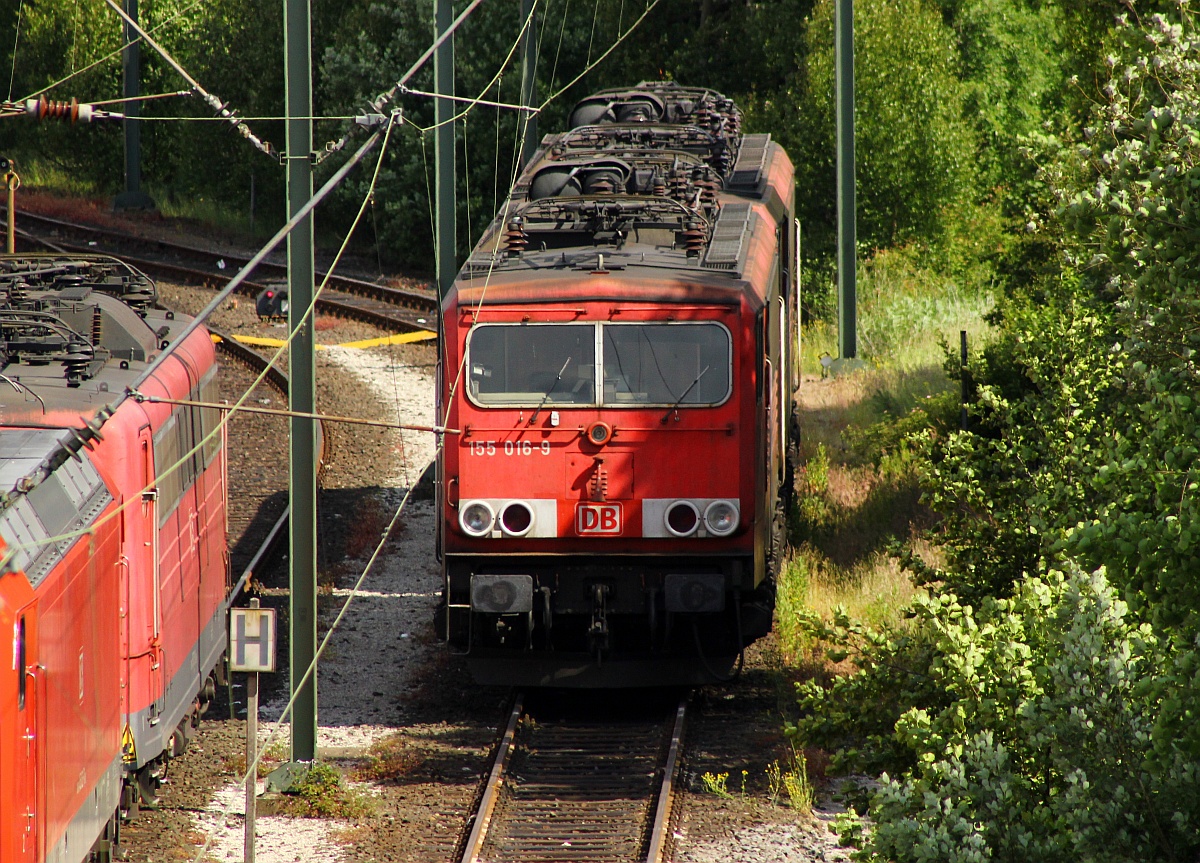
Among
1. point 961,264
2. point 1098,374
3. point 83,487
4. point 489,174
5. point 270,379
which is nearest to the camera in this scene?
point 83,487

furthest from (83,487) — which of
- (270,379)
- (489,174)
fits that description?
(489,174)

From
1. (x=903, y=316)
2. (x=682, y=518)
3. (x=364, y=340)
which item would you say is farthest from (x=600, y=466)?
(x=903, y=316)

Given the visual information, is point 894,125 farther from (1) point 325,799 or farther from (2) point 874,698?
(2) point 874,698

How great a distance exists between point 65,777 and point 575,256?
220 inches

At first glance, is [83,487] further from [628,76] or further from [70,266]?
[628,76]

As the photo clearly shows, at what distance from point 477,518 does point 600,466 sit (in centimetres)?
93

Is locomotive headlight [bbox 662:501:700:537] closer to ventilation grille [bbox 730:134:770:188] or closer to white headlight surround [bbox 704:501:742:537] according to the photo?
white headlight surround [bbox 704:501:742:537]

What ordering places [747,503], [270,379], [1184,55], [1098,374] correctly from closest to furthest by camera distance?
[1184,55], [1098,374], [747,503], [270,379]

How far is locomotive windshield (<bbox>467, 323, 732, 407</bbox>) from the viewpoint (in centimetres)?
1105

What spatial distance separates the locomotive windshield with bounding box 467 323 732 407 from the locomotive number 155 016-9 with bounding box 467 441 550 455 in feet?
0.89

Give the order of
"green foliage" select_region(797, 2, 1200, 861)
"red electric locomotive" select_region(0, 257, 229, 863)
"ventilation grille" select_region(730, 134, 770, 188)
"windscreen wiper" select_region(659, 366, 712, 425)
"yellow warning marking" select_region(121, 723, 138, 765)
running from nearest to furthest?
"green foliage" select_region(797, 2, 1200, 861) < "red electric locomotive" select_region(0, 257, 229, 863) < "yellow warning marking" select_region(121, 723, 138, 765) < "windscreen wiper" select_region(659, 366, 712, 425) < "ventilation grille" select_region(730, 134, 770, 188)

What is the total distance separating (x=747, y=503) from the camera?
1098cm

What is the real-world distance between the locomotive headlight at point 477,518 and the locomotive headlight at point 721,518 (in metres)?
1.49

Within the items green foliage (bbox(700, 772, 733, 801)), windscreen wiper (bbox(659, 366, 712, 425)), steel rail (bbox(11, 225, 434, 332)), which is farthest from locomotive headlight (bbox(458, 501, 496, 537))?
steel rail (bbox(11, 225, 434, 332))
